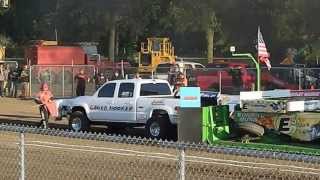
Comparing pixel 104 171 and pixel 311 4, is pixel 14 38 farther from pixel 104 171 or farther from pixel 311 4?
pixel 104 171

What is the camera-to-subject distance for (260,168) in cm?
1122

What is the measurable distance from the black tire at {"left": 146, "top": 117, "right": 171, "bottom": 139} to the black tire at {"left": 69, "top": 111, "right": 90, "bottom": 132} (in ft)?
8.17

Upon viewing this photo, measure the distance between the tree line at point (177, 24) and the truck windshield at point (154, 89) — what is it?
37.7m

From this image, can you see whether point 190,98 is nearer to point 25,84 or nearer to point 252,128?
point 252,128

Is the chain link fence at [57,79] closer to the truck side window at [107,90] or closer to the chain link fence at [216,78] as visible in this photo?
the chain link fence at [216,78]

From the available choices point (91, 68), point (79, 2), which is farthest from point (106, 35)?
point (91, 68)

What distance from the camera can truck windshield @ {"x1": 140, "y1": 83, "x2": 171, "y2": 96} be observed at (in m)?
19.0

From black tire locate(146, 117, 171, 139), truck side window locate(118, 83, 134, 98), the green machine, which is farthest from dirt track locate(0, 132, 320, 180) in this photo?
truck side window locate(118, 83, 134, 98)

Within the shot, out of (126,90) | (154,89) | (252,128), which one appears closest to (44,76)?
(126,90)

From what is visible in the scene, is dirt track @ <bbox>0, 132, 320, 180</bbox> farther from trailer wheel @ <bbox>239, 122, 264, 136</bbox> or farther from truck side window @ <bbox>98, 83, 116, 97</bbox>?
truck side window @ <bbox>98, 83, 116, 97</bbox>

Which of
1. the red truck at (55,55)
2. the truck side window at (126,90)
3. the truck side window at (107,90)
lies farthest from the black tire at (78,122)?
the red truck at (55,55)

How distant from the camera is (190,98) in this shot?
15.6 meters

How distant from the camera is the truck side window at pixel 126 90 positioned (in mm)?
18953

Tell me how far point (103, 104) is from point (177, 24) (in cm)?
5232
